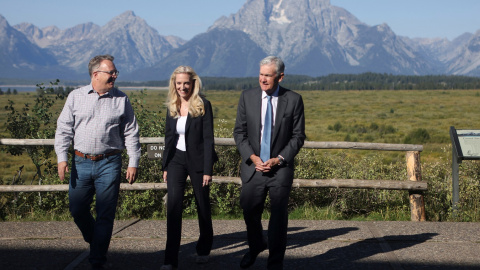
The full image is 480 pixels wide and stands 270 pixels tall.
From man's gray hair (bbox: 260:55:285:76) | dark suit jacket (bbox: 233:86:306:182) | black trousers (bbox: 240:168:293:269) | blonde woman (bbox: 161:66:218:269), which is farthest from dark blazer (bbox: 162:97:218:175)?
man's gray hair (bbox: 260:55:285:76)

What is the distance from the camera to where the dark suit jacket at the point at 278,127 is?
4.58 m

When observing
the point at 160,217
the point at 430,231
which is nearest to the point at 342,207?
the point at 430,231

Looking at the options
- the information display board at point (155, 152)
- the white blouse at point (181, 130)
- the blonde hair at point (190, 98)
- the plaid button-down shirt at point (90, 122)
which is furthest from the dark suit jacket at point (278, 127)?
the information display board at point (155, 152)

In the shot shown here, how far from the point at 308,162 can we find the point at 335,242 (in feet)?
10.1

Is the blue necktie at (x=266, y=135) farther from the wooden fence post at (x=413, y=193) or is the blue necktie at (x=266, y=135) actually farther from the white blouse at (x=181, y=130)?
the wooden fence post at (x=413, y=193)

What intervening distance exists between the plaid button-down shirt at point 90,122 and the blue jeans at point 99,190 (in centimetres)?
11

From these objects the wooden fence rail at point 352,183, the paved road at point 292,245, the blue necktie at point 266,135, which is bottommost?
the paved road at point 292,245

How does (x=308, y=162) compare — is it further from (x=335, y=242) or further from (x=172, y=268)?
(x=172, y=268)

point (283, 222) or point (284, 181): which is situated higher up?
point (284, 181)

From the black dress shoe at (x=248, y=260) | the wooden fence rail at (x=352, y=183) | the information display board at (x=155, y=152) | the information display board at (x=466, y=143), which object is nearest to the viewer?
the black dress shoe at (x=248, y=260)

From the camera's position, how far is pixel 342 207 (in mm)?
7957

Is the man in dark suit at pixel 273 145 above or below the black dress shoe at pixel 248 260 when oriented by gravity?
above

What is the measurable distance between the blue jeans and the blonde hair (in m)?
0.61

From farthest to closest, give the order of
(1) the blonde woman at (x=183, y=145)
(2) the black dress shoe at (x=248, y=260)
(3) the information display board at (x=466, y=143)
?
(3) the information display board at (x=466, y=143) → (2) the black dress shoe at (x=248, y=260) → (1) the blonde woman at (x=183, y=145)
